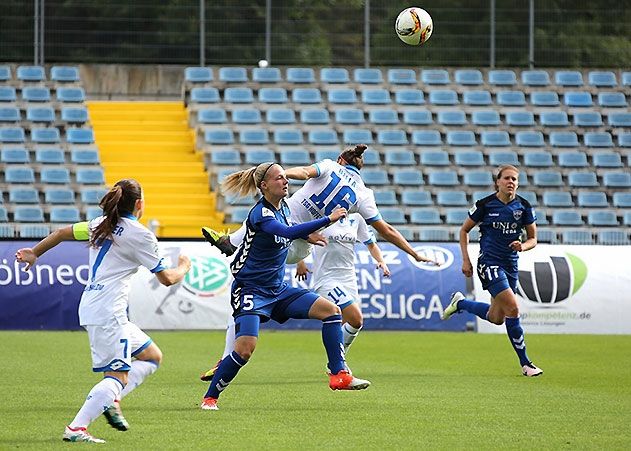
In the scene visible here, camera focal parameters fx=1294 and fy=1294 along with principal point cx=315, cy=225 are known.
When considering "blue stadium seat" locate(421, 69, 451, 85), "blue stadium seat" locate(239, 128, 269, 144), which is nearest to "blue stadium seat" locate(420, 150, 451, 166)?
"blue stadium seat" locate(421, 69, 451, 85)

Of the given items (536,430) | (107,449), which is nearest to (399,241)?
(536,430)

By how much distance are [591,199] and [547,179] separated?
108 cm

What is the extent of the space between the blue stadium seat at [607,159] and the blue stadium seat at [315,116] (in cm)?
633

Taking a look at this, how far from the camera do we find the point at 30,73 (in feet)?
101

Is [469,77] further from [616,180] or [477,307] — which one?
[477,307]

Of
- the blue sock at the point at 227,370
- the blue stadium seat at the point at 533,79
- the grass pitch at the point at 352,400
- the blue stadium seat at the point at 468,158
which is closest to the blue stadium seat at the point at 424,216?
the blue stadium seat at the point at 468,158

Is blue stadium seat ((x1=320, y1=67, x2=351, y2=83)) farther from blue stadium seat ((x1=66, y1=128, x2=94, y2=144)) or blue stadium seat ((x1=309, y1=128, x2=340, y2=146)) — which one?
blue stadium seat ((x1=66, y1=128, x2=94, y2=144))

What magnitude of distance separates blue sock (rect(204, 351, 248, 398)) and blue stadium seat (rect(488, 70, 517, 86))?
23.1 m

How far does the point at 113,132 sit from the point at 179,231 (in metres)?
5.08

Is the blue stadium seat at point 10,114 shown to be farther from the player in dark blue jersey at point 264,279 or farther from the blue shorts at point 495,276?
the player in dark blue jersey at point 264,279

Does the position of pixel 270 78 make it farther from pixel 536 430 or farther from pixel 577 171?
pixel 536 430

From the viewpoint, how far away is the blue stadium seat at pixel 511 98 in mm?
31391

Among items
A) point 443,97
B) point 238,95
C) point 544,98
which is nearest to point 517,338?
point 238,95

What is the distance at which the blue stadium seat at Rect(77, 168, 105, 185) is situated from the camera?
27.7 meters
